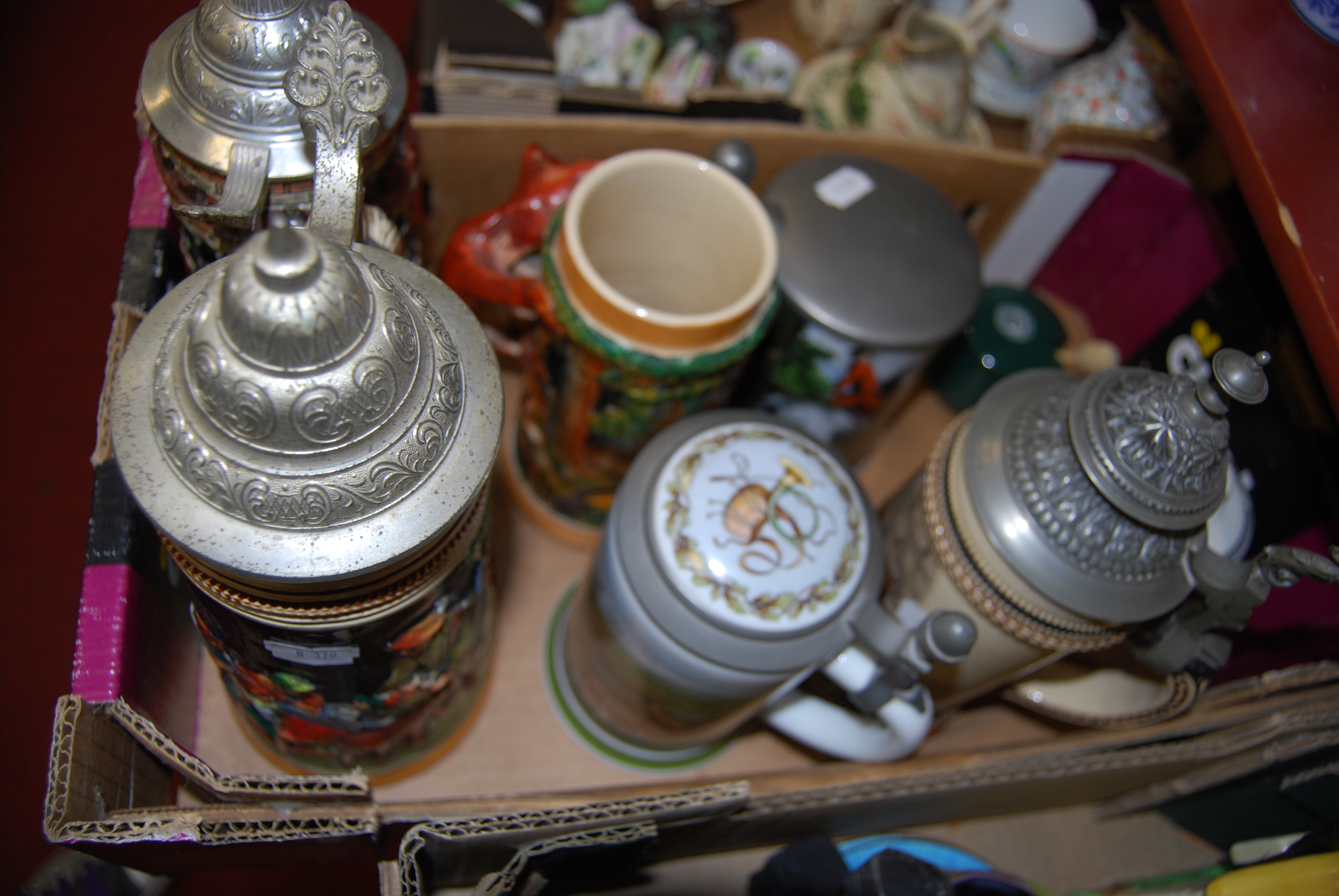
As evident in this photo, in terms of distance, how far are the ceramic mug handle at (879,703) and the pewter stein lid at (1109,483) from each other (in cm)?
7

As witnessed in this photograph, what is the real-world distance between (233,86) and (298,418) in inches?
8.5

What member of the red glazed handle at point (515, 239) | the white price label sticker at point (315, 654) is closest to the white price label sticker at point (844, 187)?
the red glazed handle at point (515, 239)

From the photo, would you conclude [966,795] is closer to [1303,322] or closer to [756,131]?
[1303,322]

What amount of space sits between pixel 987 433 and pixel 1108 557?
100 mm

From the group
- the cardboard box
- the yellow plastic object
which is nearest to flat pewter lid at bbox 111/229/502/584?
the cardboard box

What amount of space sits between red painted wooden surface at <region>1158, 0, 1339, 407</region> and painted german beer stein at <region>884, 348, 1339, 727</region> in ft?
0.18

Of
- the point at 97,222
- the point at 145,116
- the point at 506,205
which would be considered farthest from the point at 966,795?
the point at 97,222

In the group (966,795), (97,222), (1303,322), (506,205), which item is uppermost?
(1303,322)

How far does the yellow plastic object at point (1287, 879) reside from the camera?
49 cm

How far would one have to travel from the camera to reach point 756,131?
718 millimetres

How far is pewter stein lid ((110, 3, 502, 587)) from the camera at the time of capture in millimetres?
291

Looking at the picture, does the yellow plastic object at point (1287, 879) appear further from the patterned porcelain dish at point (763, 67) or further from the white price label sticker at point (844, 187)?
the patterned porcelain dish at point (763, 67)

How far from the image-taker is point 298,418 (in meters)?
0.30

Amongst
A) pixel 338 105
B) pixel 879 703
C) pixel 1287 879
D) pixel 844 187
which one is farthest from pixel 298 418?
pixel 1287 879
